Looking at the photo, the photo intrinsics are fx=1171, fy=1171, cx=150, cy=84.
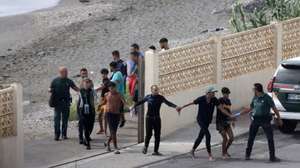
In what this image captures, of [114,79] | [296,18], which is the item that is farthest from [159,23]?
[114,79]

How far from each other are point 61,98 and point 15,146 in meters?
2.48

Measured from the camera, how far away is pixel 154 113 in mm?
21188

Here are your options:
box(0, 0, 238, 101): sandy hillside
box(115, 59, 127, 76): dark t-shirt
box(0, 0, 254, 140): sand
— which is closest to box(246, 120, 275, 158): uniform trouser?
box(115, 59, 127, 76): dark t-shirt

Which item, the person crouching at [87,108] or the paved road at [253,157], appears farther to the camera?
the person crouching at [87,108]

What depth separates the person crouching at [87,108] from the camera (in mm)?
21953

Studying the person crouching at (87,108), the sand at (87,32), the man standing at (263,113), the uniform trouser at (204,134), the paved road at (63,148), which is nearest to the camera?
the man standing at (263,113)

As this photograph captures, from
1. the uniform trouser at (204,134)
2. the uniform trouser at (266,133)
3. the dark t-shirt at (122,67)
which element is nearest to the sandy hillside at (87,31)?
the dark t-shirt at (122,67)

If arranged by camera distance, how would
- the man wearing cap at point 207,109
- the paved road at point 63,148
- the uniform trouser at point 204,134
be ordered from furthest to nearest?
1. the paved road at point 63,148
2. the uniform trouser at point 204,134
3. the man wearing cap at point 207,109

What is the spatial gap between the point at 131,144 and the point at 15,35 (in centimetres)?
1680

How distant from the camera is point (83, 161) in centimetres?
2122

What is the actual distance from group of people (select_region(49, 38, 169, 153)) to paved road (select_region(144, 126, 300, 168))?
4.72 ft

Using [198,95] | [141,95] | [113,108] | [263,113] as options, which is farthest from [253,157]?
[198,95]

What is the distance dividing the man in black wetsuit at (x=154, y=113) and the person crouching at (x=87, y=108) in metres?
1.04

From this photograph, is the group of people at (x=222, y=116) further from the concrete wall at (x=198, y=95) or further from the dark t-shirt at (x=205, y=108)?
the concrete wall at (x=198, y=95)
